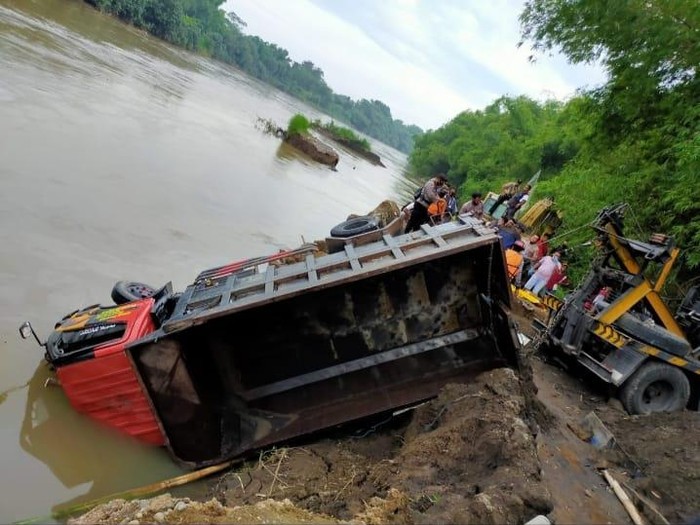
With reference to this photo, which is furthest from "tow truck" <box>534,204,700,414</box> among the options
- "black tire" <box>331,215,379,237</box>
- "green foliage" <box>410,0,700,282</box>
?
"black tire" <box>331,215,379,237</box>

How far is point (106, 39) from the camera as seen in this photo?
29.4 m

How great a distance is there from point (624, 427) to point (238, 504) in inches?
164

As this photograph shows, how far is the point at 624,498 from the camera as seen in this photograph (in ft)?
11.9

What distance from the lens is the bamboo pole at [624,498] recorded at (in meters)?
3.39

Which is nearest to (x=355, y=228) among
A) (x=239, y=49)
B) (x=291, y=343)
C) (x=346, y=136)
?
(x=291, y=343)

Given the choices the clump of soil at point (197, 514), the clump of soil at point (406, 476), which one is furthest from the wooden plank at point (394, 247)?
the clump of soil at point (197, 514)

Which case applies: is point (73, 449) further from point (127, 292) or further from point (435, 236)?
point (435, 236)

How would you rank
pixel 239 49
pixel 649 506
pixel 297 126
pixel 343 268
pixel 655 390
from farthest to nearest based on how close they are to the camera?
pixel 239 49
pixel 297 126
pixel 655 390
pixel 343 268
pixel 649 506

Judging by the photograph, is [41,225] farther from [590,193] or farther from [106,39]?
[106,39]

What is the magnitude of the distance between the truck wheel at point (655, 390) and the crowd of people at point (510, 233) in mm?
2241

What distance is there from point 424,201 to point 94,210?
5.62 meters

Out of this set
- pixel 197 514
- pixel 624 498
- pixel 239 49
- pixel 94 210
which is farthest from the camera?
pixel 239 49

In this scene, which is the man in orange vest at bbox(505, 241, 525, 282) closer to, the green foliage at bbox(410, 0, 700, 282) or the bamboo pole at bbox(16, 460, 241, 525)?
the green foliage at bbox(410, 0, 700, 282)

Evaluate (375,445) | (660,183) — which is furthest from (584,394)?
(660,183)
